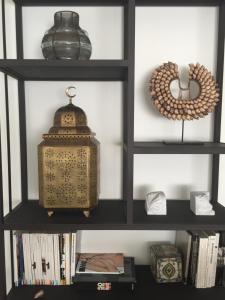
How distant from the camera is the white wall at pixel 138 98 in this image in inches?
56.1

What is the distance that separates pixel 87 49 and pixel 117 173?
2.06ft

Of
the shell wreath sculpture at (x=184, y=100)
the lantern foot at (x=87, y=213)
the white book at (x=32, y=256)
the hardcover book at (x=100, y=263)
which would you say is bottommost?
the hardcover book at (x=100, y=263)

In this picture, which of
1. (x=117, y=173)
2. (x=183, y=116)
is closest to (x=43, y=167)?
(x=117, y=173)

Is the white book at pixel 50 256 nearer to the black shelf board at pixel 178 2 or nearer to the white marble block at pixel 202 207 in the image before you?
the white marble block at pixel 202 207

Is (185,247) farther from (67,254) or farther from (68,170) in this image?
(68,170)

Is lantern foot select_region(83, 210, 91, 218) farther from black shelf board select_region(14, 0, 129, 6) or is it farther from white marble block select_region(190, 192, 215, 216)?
black shelf board select_region(14, 0, 129, 6)

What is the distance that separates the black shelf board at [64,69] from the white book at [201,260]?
32.4 inches

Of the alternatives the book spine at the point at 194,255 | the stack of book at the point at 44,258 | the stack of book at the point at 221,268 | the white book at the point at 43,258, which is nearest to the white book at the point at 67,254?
the stack of book at the point at 44,258

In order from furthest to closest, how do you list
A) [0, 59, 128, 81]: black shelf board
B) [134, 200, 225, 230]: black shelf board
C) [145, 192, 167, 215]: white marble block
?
[145, 192, 167, 215]: white marble block → [134, 200, 225, 230]: black shelf board → [0, 59, 128, 81]: black shelf board

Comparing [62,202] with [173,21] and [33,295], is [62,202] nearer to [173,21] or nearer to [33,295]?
[33,295]

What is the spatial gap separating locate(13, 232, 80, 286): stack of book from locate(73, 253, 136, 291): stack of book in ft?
0.19

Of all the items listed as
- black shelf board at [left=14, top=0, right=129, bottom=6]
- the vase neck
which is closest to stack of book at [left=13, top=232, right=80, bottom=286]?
the vase neck

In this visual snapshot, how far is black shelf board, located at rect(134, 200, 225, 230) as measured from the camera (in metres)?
1.18

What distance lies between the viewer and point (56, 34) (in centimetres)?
118
